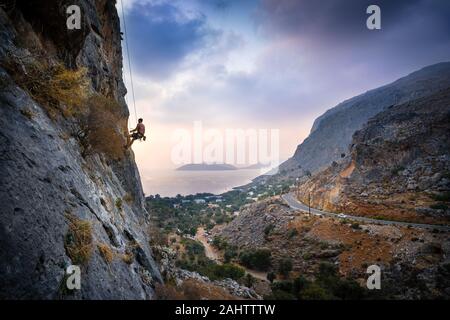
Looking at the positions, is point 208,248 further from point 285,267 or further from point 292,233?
point 285,267

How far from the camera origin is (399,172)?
147 ft

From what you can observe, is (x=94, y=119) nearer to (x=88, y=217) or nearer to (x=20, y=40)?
(x=20, y=40)

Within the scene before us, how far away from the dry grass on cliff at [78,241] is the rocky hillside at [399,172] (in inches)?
1560

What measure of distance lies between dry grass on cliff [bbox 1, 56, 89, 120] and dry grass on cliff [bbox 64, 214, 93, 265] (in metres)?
3.44

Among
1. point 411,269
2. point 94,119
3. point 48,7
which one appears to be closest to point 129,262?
point 94,119

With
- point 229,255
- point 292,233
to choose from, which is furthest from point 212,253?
point 292,233

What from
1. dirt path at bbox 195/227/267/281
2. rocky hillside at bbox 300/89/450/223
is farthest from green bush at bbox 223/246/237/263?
rocky hillside at bbox 300/89/450/223

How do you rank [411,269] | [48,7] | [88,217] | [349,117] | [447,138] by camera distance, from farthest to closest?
[349,117] → [447,138] → [411,269] → [48,7] → [88,217]

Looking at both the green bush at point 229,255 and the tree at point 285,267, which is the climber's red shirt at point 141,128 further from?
the green bush at point 229,255

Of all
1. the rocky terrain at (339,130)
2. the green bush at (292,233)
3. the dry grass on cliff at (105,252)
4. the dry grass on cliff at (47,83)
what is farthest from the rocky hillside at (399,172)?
the rocky terrain at (339,130)

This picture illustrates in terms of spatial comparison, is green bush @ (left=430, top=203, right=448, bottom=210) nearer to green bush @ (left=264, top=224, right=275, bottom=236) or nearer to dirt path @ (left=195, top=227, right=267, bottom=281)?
green bush @ (left=264, top=224, right=275, bottom=236)
